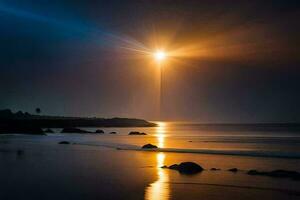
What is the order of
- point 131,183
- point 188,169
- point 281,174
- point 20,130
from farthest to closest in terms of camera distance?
point 20,130
point 188,169
point 281,174
point 131,183

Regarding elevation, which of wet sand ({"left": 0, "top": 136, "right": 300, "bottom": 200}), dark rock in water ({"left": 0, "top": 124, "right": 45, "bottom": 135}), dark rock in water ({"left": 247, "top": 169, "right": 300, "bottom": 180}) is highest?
dark rock in water ({"left": 0, "top": 124, "right": 45, "bottom": 135})

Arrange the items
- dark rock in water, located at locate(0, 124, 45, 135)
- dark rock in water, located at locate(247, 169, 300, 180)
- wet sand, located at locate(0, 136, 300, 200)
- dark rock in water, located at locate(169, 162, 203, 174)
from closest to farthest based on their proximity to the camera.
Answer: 1. wet sand, located at locate(0, 136, 300, 200)
2. dark rock in water, located at locate(247, 169, 300, 180)
3. dark rock in water, located at locate(169, 162, 203, 174)
4. dark rock in water, located at locate(0, 124, 45, 135)

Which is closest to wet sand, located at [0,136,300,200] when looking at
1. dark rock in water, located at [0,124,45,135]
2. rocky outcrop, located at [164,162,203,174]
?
rocky outcrop, located at [164,162,203,174]

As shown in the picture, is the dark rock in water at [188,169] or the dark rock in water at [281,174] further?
the dark rock in water at [188,169]

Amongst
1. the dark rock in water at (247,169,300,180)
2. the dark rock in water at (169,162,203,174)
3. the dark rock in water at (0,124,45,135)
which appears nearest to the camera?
the dark rock in water at (247,169,300,180)

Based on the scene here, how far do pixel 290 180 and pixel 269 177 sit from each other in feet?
6.62

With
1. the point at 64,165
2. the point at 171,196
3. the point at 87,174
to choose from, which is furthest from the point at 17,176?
the point at 171,196

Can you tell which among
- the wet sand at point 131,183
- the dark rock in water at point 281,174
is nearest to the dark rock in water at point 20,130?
the wet sand at point 131,183

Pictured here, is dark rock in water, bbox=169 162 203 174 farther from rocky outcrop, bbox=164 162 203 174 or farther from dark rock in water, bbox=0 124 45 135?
dark rock in water, bbox=0 124 45 135

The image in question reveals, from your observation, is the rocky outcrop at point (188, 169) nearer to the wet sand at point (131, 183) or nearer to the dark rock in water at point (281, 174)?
the wet sand at point (131, 183)

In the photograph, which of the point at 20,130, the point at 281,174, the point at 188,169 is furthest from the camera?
the point at 20,130

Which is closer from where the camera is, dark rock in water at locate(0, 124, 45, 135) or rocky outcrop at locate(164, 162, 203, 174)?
rocky outcrop at locate(164, 162, 203, 174)

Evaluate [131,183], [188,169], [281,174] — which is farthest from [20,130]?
[281,174]

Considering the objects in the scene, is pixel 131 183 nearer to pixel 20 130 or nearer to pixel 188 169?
pixel 188 169
